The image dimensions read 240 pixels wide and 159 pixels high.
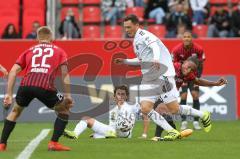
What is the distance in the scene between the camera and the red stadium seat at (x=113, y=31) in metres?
24.4

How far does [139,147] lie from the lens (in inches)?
486

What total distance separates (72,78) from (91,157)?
29.2ft

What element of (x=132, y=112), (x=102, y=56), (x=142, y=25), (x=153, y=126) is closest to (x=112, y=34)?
(x=142, y=25)

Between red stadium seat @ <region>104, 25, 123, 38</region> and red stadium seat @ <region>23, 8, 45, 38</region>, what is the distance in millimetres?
1989

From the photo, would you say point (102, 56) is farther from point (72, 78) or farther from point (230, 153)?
point (230, 153)

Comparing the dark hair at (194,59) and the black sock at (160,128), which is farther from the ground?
the dark hair at (194,59)

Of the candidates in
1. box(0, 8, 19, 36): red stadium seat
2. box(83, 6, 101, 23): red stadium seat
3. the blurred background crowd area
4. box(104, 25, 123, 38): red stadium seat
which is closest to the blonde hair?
the blurred background crowd area

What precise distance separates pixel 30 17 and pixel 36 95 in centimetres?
1357

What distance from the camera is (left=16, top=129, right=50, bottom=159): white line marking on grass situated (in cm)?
1125

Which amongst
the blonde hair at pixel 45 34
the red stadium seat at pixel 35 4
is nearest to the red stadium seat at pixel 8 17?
the red stadium seat at pixel 35 4

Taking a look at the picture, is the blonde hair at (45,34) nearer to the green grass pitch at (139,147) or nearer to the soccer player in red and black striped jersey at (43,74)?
the soccer player in red and black striped jersey at (43,74)

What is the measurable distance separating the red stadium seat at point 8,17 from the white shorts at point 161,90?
1189 cm

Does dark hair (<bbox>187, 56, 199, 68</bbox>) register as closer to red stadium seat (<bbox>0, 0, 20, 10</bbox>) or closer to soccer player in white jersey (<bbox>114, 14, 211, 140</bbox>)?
soccer player in white jersey (<bbox>114, 14, 211, 140</bbox>)

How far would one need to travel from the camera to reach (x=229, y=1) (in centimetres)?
2575
